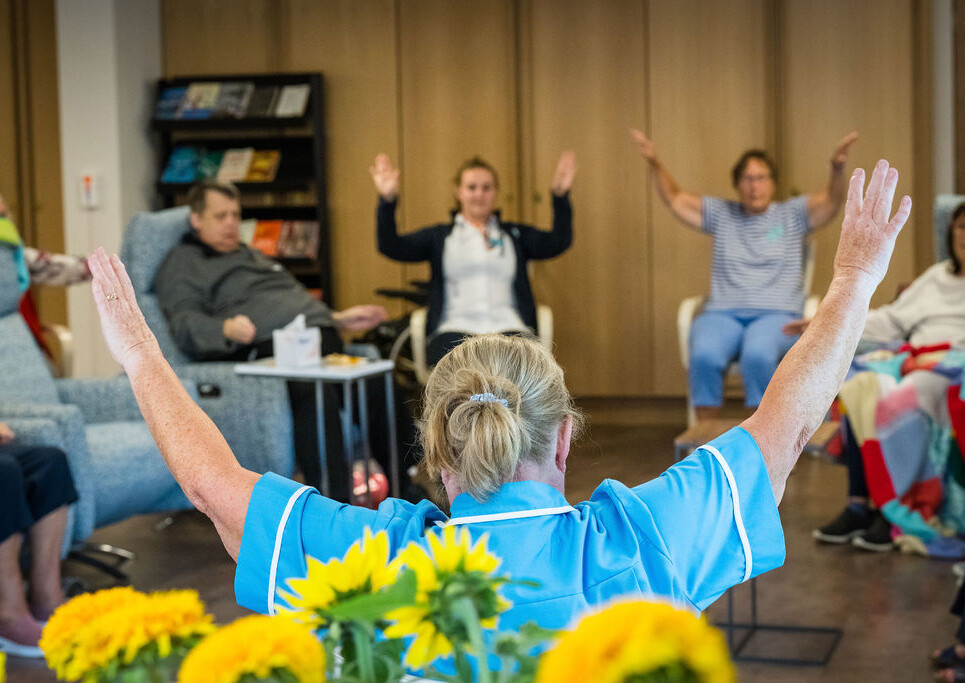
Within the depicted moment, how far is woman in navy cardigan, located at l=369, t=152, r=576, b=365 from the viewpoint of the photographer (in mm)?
5125

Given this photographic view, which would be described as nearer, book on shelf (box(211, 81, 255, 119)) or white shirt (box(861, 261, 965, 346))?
white shirt (box(861, 261, 965, 346))

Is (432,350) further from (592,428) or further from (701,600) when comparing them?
(701,600)

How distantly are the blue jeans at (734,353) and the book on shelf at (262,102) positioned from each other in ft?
9.25

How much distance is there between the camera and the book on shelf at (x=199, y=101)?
21.6ft

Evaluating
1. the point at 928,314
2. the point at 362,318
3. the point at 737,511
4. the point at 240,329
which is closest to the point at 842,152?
the point at 928,314

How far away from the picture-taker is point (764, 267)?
5223 millimetres

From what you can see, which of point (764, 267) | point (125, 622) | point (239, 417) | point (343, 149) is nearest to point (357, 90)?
point (343, 149)

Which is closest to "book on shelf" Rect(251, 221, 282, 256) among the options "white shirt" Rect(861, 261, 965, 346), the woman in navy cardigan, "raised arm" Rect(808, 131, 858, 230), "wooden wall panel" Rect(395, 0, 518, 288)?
"wooden wall panel" Rect(395, 0, 518, 288)

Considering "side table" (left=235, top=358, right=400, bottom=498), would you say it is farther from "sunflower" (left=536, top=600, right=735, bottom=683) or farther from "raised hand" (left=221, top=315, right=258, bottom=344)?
"sunflower" (left=536, top=600, right=735, bottom=683)

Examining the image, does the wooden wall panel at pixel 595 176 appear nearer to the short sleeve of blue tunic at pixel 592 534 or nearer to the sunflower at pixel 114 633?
the short sleeve of blue tunic at pixel 592 534

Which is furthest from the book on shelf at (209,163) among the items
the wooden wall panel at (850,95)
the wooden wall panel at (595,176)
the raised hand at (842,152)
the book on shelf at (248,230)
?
the raised hand at (842,152)

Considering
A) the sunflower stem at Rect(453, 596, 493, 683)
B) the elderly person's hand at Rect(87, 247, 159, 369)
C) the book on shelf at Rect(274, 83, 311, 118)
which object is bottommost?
the sunflower stem at Rect(453, 596, 493, 683)

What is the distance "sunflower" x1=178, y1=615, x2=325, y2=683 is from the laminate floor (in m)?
1.68

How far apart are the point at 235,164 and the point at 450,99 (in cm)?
126
